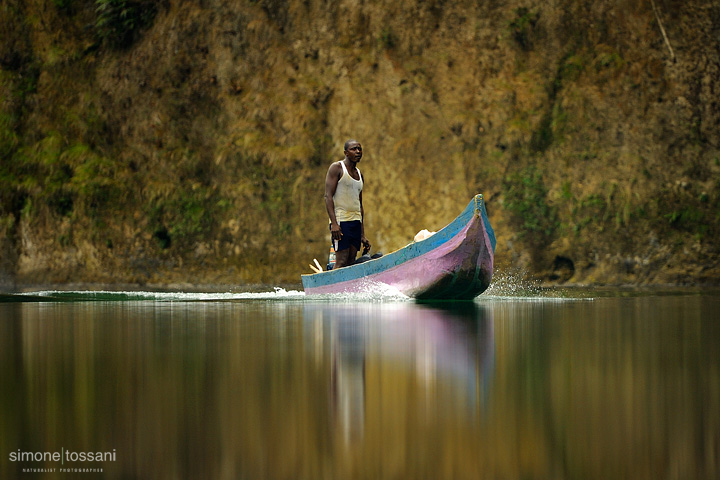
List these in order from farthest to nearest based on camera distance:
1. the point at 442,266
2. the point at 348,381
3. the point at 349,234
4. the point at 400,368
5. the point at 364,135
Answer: the point at 364,135 → the point at 349,234 → the point at 442,266 → the point at 400,368 → the point at 348,381

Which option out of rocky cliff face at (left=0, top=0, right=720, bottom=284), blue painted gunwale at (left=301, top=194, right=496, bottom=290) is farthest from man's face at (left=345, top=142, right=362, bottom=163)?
rocky cliff face at (left=0, top=0, right=720, bottom=284)

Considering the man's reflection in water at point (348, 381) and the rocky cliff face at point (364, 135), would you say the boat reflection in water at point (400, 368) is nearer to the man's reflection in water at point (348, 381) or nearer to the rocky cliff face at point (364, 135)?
the man's reflection in water at point (348, 381)

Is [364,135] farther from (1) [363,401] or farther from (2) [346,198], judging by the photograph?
(1) [363,401]

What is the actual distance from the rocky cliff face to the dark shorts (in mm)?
10283

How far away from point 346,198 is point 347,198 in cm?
2

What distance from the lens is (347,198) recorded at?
18219mm

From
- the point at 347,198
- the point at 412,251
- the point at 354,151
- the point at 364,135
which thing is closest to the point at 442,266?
the point at 412,251

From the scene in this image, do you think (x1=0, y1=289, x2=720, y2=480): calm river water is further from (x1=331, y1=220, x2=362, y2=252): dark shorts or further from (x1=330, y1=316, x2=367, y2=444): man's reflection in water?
(x1=331, y1=220, x2=362, y2=252): dark shorts

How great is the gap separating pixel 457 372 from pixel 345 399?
148 cm

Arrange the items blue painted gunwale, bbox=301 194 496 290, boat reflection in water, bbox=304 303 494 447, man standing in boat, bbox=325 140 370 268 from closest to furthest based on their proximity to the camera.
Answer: boat reflection in water, bbox=304 303 494 447 < blue painted gunwale, bbox=301 194 496 290 < man standing in boat, bbox=325 140 370 268

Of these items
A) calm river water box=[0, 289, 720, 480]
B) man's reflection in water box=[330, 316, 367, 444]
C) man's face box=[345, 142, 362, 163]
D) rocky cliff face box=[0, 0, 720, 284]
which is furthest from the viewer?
rocky cliff face box=[0, 0, 720, 284]

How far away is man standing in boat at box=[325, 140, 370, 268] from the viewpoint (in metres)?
18.0

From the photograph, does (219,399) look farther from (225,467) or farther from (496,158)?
(496,158)

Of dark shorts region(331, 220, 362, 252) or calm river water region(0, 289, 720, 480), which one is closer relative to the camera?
calm river water region(0, 289, 720, 480)
